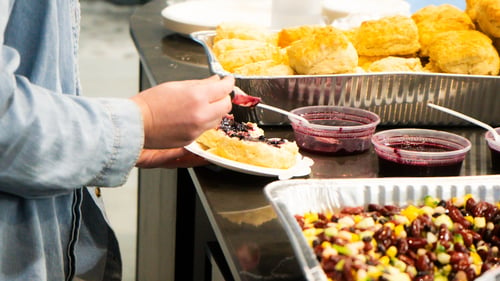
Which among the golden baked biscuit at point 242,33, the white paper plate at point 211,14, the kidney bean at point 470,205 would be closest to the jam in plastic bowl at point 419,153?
the kidney bean at point 470,205

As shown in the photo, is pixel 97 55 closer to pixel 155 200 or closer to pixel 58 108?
pixel 155 200

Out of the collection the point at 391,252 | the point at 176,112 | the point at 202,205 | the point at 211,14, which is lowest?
the point at 202,205

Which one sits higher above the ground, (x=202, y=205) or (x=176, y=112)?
(x=176, y=112)

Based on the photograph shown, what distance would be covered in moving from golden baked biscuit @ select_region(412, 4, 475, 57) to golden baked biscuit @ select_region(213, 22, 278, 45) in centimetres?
39

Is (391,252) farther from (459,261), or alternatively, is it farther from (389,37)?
(389,37)

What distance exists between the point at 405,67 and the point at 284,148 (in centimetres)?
50

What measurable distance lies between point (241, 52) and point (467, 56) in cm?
53

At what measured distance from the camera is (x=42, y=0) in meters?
1.16

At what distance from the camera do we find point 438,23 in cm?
193

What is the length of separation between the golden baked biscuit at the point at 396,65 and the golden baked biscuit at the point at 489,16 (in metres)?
0.20

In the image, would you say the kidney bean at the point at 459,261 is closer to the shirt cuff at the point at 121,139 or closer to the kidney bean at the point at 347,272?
the kidney bean at the point at 347,272

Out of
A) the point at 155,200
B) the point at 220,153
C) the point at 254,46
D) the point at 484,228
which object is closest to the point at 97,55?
the point at 155,200

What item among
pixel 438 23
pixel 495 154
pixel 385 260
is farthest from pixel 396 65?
pixel 385 260

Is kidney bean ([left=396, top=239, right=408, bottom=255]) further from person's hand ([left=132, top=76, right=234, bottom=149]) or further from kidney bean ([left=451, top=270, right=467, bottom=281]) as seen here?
person's hand ([left=132, top=76, right=234, bottom=149])
